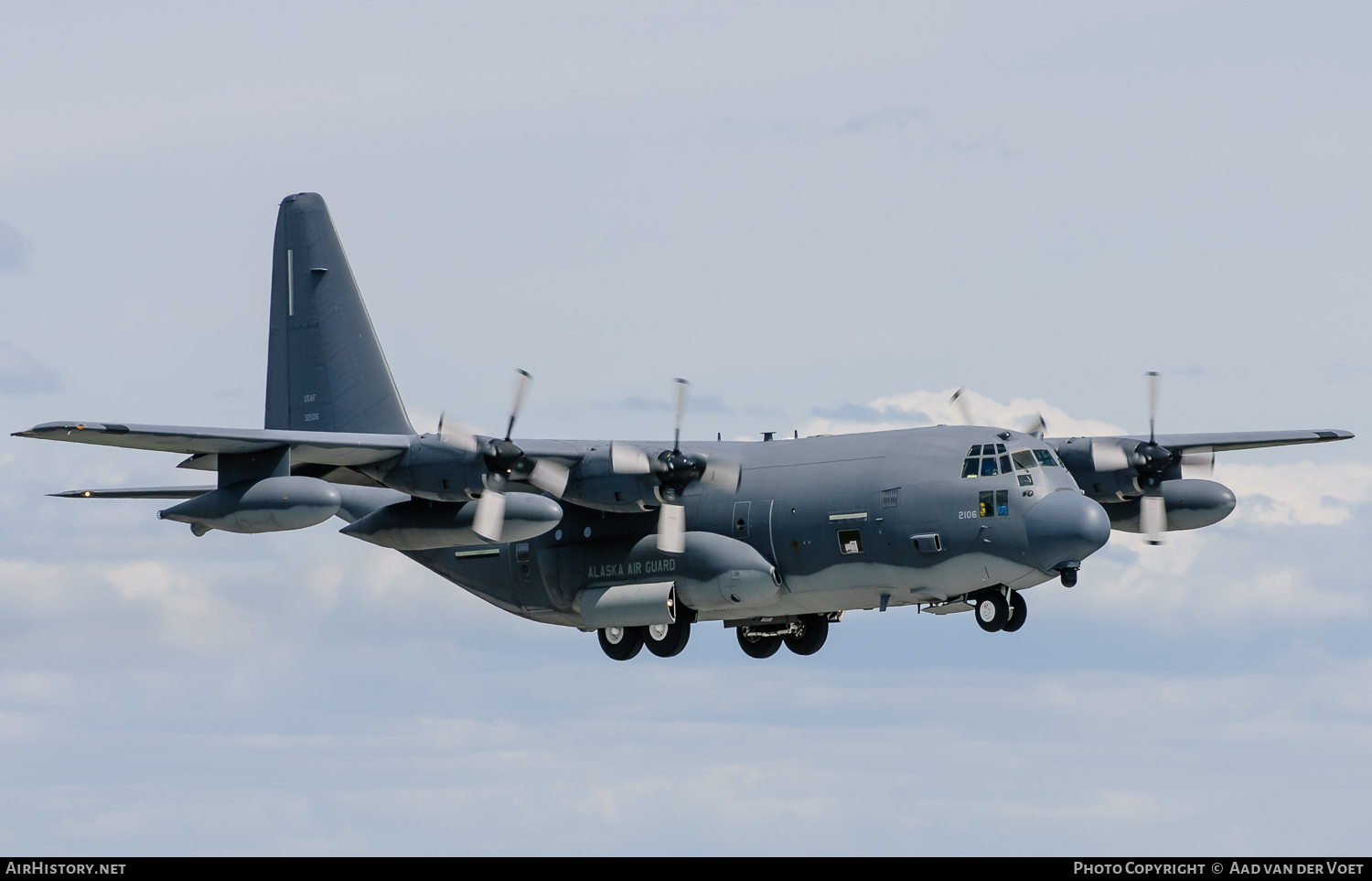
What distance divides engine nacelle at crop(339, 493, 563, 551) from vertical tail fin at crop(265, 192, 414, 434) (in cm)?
583

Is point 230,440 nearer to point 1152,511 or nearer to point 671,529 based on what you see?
point 671,529

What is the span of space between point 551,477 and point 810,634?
23.2 feet

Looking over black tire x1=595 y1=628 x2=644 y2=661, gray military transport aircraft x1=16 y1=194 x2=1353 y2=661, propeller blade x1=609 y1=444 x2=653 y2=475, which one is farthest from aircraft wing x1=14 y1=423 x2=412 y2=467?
black tire x1=595 y1=628 x2=644 y2=661

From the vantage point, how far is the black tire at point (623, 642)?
3228 cm

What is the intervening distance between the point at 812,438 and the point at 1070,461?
4.92 meters

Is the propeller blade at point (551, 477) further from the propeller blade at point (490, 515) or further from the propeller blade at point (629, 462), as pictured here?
the propeller blade at point (490, 515)

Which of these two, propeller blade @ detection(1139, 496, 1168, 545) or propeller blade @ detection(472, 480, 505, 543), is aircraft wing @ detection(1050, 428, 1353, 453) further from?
propeller blade @ detection(472, 480, 505, 543)

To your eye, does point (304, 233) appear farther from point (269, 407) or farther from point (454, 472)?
point (454, 472)

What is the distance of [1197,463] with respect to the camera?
32.8 m

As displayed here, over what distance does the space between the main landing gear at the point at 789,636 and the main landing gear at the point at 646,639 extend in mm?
2466

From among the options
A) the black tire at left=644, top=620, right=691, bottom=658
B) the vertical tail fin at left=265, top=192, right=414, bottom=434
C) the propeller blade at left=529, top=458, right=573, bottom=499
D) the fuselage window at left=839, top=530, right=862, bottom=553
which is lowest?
the black tire at left=644, top=620, right=691, bottom=658

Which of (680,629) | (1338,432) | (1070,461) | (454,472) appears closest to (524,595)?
(680,629)

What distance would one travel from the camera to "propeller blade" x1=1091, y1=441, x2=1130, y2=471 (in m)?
31.8

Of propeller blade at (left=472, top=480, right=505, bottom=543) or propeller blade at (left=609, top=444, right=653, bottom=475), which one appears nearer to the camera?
propeller blade at (left=472, top=480, right=505, bottom=543)
